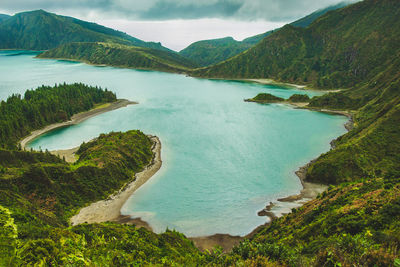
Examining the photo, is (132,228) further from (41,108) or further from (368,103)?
(368,103)

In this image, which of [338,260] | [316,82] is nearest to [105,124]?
[338,260]

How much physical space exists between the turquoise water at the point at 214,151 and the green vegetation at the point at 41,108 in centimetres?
754

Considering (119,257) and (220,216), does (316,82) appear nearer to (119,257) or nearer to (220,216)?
(220,216)

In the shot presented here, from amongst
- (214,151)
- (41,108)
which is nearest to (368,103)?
(214,151)

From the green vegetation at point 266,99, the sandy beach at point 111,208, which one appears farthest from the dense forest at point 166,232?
the green vegetation at point 266,99

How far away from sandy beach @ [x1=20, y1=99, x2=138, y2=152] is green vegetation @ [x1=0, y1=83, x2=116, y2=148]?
1877 millimetres

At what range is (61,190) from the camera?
4594 centimetres

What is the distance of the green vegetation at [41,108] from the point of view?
82556 millimetres

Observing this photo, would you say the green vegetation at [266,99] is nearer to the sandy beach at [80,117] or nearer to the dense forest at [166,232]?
the dense forest at [166,232]

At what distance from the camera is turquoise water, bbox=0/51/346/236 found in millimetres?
47719

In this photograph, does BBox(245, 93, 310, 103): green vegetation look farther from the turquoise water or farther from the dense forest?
the dense forest

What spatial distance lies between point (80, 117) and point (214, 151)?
217 ft

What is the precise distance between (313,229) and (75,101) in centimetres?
11632

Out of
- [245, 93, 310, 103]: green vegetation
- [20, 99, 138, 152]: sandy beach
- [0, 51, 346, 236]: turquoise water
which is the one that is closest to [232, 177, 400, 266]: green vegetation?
[0, 51, 346, 236]: turquoise water
